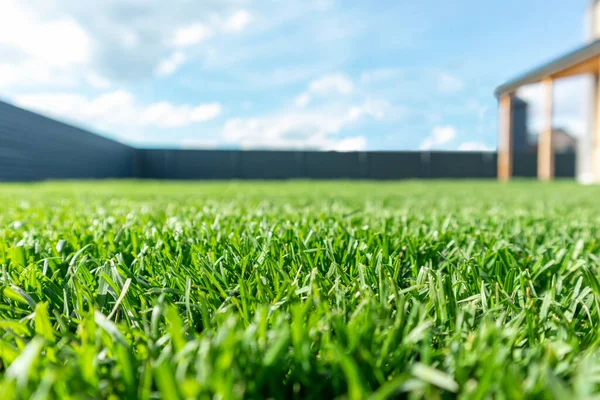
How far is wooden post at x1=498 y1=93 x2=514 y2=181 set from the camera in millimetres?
13086

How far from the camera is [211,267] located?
0.74 m

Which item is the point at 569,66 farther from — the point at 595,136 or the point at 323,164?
the point at 323,164

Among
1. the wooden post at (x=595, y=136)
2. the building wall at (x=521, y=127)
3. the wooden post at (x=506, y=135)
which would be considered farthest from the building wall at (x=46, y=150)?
the building wall at (x=521, y=127)

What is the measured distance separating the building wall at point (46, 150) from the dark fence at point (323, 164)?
415 centimetres

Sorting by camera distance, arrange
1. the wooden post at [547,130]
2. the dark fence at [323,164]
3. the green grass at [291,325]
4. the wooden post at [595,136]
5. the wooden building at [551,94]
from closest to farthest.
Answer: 1. the green grass at [291,325]
2. the wooden building at [551,94]
3. the wooden post at [595,136]
4. the wooden post at [547,130]
5. the dark fence at [323,164]

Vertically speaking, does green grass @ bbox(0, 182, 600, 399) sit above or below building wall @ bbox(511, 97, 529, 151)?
below

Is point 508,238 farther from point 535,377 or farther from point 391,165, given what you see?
point 391,165

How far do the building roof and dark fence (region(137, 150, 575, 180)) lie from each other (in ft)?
32.4

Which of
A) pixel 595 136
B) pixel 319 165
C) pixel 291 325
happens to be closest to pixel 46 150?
pixel 319 165

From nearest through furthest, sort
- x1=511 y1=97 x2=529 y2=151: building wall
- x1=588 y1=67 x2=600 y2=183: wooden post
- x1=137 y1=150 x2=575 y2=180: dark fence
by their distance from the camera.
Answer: x1=588 y1=67 x2=600 y2=183: wooden post
x1=137 y1=150 x2=575 y2=180: dark fence
x1=511 y1=97 x2=529 y2=151: building wall

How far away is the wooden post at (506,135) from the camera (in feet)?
42.9

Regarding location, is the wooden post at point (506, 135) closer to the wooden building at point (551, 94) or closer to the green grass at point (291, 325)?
the wooden building at point (551, 94)

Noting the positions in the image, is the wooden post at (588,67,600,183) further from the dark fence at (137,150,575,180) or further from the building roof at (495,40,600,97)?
the dark fence at (137,150,575,180)

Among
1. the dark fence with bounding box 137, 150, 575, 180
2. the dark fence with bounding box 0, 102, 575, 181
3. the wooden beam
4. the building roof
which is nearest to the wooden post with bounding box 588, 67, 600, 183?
the wooden beam
